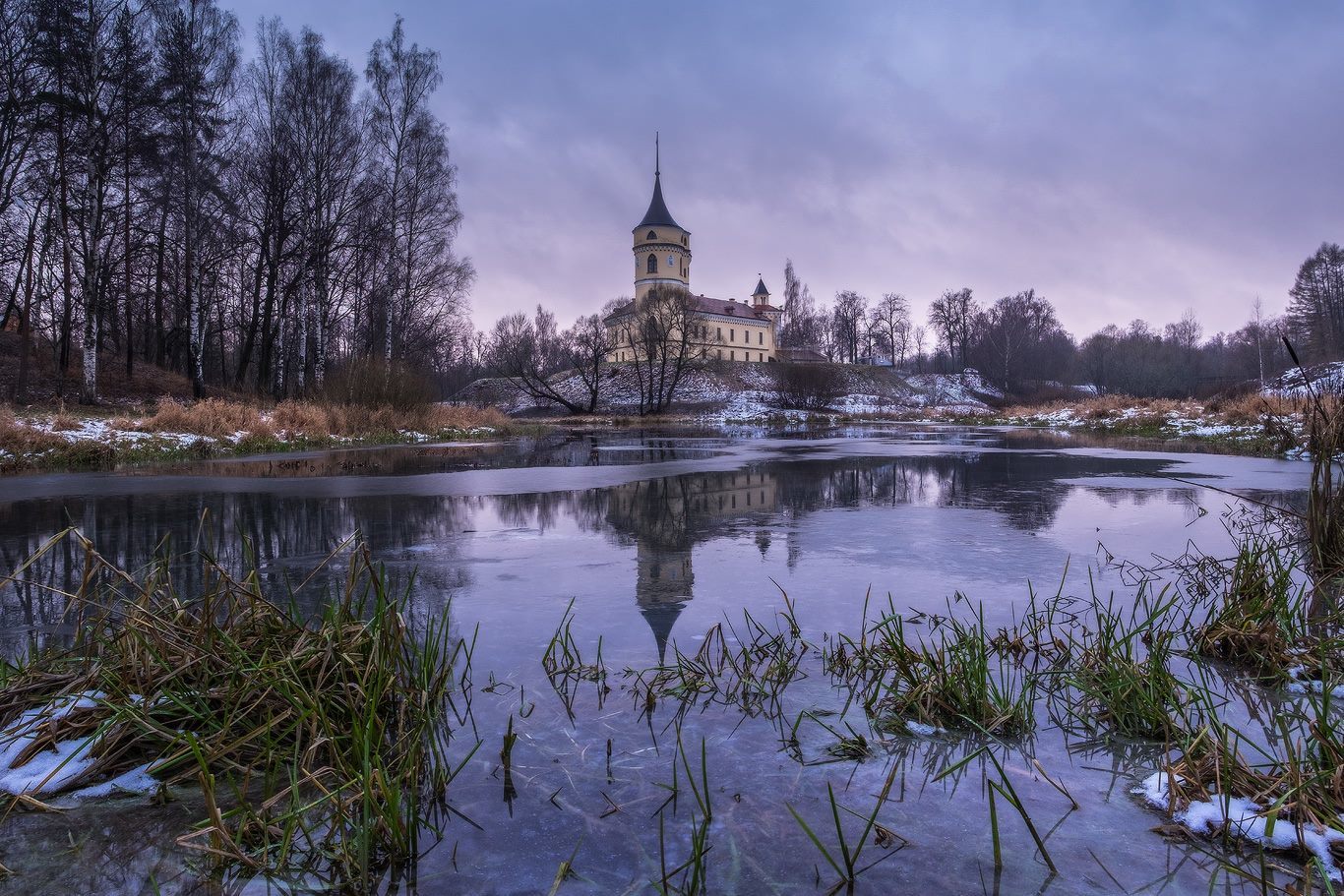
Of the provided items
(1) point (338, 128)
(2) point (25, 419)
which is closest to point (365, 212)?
(1) point (338, 128)

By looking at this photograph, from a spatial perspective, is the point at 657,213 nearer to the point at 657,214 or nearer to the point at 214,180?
the point at 657,214

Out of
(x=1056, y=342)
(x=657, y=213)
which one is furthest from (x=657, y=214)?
(x=1056, y=342)

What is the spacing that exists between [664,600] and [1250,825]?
2.94 meters

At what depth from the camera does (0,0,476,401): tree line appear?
19.1m

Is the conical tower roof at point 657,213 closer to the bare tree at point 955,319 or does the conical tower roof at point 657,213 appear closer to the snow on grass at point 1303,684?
the bare tree at point 955,319

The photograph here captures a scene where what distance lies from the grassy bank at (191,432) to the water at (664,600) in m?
2.08

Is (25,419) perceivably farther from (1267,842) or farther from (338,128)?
(1267,842)

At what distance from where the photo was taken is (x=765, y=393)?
6303cm

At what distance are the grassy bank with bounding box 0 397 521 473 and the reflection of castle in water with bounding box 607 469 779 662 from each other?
9.47 metres

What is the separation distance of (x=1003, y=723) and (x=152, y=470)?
13135 mm

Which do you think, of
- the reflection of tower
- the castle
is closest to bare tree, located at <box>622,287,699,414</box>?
the castle

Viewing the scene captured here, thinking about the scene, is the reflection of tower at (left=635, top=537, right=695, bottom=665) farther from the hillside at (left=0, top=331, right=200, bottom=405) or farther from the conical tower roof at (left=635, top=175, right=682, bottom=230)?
the conical tower roof at (left=635, top=175, right=682, bottom=230)

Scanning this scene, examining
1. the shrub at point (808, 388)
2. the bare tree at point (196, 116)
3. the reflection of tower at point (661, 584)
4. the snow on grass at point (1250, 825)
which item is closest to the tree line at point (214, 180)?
the bare tree at point (196, 116)

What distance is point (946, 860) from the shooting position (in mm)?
1938
